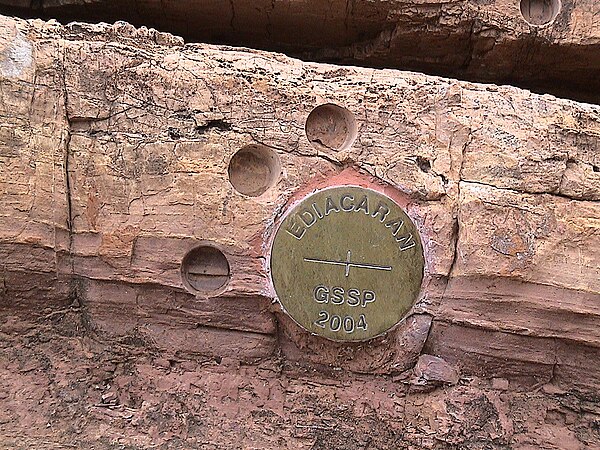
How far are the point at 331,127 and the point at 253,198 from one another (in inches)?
19.4

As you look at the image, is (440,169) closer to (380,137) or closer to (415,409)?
(380,137)

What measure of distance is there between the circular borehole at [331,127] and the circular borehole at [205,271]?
662mm

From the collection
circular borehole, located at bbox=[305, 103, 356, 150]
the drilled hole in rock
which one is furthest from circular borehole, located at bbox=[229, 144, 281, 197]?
the drilled hole in rock

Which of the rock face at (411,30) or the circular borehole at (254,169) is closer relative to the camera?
the circular borehole at (254,169)

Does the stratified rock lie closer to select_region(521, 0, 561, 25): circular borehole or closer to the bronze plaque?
the bronze plaque

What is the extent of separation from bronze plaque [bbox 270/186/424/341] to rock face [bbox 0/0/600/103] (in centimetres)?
131

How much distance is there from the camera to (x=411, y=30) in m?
3.54

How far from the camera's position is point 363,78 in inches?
114

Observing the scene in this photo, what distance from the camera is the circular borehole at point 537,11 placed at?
350cm

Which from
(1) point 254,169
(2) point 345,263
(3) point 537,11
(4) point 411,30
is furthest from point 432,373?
(3) point 537,11

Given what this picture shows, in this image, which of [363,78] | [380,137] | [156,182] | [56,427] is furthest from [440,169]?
[56,427]

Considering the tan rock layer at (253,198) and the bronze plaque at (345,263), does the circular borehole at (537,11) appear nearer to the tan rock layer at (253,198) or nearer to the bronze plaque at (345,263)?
the tan rock layer at (253,198)

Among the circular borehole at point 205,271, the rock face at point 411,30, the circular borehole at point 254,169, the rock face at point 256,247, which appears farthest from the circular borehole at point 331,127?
the rock face at point 411,30

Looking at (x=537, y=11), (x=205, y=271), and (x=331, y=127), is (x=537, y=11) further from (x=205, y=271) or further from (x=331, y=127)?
(x=205, y=271)
